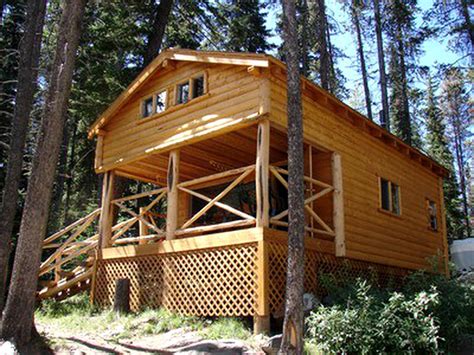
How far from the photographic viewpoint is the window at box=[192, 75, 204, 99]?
38.0 feet

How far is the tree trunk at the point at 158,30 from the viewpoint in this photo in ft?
59.8

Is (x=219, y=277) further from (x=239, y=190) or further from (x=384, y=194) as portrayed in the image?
(x=384, y=194)

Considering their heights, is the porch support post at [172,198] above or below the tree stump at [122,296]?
above

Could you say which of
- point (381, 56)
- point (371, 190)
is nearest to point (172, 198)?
point (371, 190)

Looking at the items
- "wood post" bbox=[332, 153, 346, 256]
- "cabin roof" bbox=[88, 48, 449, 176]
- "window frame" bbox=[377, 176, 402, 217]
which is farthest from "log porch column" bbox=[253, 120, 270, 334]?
"window frame" bbox=[377, 176, 402, 217]

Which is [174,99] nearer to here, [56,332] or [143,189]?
[56,332]

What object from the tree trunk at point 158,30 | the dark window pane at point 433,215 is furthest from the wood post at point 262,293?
the tree trunk at point 158,30

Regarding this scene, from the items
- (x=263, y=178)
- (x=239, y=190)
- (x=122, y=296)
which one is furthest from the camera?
(x=239, y=190)

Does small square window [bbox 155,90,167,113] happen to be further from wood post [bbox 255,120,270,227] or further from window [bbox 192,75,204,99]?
wood post [bbox 255,120,270,227]

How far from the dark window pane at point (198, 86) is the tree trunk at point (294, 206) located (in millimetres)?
3945

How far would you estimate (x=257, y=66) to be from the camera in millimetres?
9742

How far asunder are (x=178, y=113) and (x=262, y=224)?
3.96 meters

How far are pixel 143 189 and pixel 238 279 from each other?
20104 mm

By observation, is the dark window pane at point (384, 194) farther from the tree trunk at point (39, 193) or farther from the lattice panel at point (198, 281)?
the tree trunk at point (39, 193)
